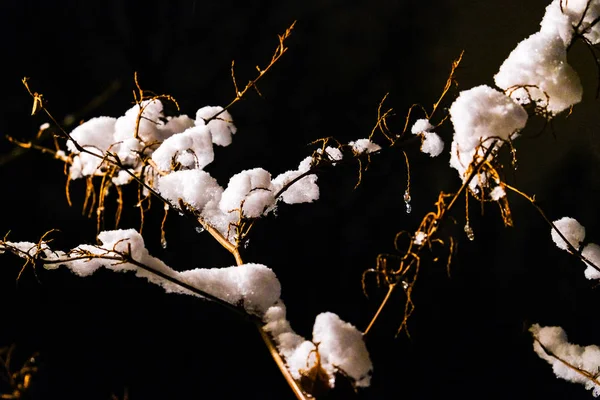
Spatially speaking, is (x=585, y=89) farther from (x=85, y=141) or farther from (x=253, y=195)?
(x=85, y=141)

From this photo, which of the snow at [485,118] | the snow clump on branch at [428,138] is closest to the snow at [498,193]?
the snow at [485,118]

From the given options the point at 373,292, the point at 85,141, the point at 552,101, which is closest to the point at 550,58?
the point at 552,101

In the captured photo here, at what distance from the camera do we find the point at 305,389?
1.10 metres

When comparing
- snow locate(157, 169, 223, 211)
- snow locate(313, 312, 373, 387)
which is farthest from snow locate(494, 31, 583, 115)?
snow locate(157, 169, 223, 211)

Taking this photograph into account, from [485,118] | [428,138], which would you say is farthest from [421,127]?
[485,118]

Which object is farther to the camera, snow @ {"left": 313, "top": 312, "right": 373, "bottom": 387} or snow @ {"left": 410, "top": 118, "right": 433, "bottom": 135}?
snow @ {"left": 410, "top": 118, "right": 433, "bottom": 135}

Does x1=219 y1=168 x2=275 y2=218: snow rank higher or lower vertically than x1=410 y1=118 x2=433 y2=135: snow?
lower

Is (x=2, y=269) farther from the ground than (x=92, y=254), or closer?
closer

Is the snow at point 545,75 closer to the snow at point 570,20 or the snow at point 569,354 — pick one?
the snow at point 570,20

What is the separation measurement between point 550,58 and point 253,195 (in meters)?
0.86

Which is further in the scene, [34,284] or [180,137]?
[34,284]

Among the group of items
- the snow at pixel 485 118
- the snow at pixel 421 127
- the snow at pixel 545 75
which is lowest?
the snow at pixel 421 127

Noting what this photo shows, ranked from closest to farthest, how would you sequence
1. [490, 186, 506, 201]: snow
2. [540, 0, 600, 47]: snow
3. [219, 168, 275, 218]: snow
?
[490, 186, 506, 201]: snow, [540, 0, 600, 47]: snow, [219, 168, 275, 218]: snow

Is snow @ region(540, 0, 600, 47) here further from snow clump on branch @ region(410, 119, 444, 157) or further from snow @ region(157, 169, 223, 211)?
snow @ region(157, 169, 223, 211)
